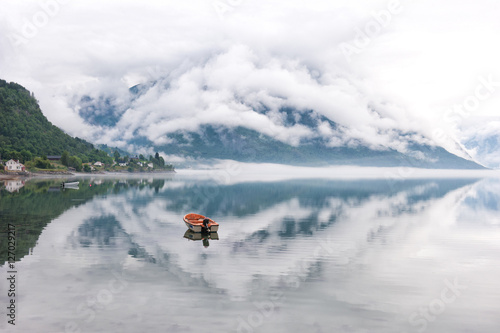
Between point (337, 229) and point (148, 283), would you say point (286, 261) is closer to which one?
point (148, 283)

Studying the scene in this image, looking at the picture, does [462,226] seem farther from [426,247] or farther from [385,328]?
[385,328]

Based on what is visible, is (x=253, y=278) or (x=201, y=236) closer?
(x=253, y=278)

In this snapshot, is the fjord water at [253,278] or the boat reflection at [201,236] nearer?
the fjord water at [253,278]

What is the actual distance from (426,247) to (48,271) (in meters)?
40.4

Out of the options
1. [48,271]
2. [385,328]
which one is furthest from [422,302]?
[48,271]

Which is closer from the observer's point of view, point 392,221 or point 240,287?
point 240,287

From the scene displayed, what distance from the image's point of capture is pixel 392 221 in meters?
73.8

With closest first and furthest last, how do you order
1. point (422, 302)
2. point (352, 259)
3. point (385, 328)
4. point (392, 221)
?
A: 1. point (385, 328)
2. point (422, 302)
3. point (352, 259)
4. point (392, 221)

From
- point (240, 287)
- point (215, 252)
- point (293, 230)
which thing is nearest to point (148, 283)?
point (240, 287)

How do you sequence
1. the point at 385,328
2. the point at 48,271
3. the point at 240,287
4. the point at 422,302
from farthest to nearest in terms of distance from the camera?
the point at 48,271 < the point at 240,287 < the point at 422,302 < the point at 385,328

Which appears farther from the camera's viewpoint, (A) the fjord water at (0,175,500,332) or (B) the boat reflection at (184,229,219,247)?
(B) the boat reflection at (184,229,219,247)

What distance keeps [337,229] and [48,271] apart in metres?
41.2

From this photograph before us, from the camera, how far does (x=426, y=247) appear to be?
50406 mm

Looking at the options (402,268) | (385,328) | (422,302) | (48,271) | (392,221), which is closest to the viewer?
(385,328)
